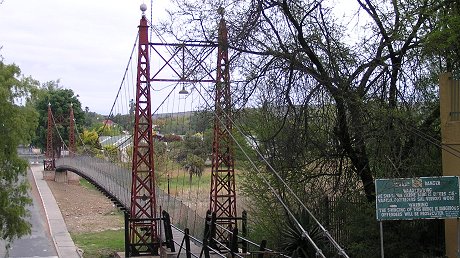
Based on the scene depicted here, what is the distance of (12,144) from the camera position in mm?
19500

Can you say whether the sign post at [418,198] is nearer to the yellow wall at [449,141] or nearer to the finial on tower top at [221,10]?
the yellow wall at [449,141]

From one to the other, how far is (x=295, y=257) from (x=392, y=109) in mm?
2714

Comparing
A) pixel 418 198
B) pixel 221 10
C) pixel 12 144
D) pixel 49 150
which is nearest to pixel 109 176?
pixel 12 144

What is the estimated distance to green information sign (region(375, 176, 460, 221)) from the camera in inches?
327

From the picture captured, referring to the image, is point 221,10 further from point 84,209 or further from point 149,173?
point 84,209

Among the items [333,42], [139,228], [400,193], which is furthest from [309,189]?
[139,228]

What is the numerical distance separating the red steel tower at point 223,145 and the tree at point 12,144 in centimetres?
572

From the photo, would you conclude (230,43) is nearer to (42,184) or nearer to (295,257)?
(295,257)

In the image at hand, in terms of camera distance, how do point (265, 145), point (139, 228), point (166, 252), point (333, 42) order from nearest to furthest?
1. point (333, 42)
2. point (265, 145)
3. point (166, 252)
4. point (139, 228)

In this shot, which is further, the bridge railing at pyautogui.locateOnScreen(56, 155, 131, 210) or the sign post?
the bridge railing at pyautogui.locateOnScreen(56, 155, 131, 210)

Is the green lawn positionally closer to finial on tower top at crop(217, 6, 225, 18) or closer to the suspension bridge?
the suspension bridge

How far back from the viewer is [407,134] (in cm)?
1032

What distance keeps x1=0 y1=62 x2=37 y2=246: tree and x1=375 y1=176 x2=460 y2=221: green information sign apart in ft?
43.8

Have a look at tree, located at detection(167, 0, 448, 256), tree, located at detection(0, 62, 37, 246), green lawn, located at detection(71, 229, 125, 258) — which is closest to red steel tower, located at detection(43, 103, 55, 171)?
green lawn, located at detection(71, 229, 125, 258)
